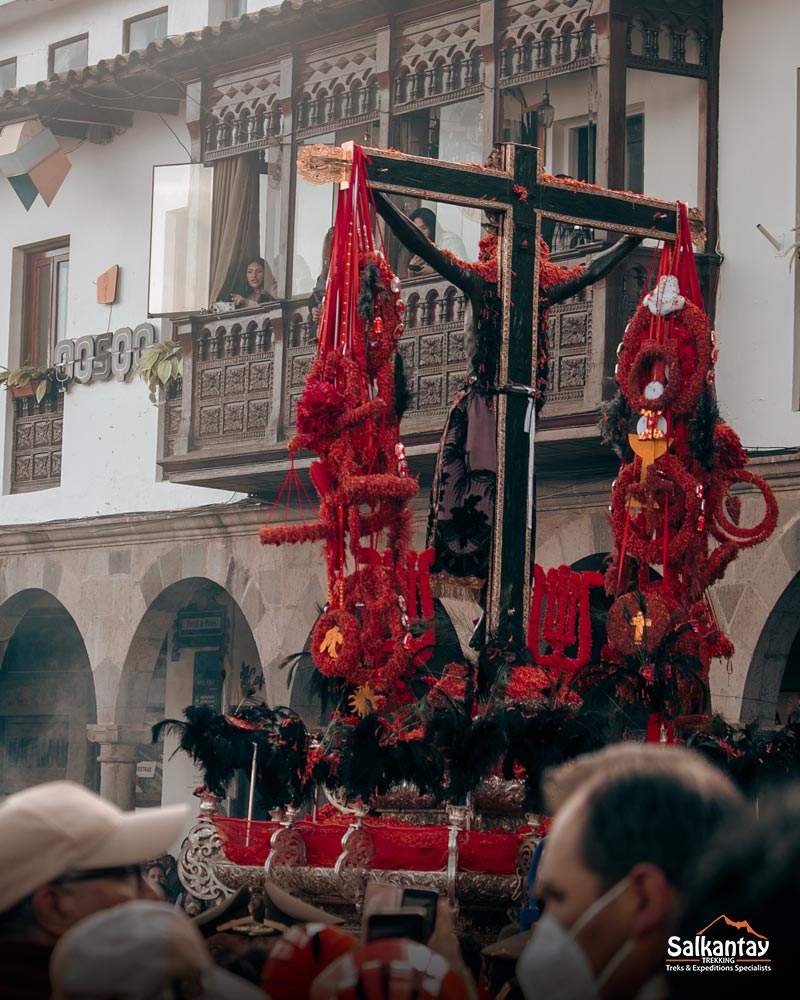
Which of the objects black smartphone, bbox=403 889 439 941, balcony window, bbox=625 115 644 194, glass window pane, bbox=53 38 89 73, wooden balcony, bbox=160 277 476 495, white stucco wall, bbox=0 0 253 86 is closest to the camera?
black smartphone, bbox=403 889 439 941

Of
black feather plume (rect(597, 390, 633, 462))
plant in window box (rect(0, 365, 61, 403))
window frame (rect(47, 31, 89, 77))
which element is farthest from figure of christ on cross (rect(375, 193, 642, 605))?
window frame (rect(47, 31, 89, 77))

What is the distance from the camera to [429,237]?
45.5ft

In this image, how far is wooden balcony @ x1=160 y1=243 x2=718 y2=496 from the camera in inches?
485

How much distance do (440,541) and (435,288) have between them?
569 centimetres

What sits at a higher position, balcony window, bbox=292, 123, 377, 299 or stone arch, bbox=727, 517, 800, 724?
balcony window, bbox=292, 123, 377, 299

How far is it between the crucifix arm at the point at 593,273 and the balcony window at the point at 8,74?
12269 millimetres

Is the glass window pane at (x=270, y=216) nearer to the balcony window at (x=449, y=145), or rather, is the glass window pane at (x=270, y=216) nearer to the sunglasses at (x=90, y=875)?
the balcony window at (x=449, y=145)

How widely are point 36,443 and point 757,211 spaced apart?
838 cm

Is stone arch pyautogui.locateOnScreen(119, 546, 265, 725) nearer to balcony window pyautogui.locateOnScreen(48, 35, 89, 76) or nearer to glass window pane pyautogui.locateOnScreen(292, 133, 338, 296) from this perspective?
glass window pane pyautogui.locateOnScreen(292, 133, 338, 296)

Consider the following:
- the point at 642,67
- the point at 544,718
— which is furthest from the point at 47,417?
the point at 544,718

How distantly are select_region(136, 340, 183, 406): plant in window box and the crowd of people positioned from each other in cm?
1297

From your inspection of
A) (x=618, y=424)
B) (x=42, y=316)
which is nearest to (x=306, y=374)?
(x=42, y=316)

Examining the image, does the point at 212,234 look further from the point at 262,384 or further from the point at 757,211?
the point at 757,211

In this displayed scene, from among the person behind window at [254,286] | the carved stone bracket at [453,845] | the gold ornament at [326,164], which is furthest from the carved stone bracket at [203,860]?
the person behind window at [254,286]
